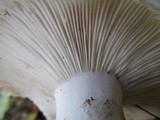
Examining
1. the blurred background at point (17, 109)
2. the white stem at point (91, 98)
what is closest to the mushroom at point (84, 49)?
the white stem at point (91, 98)

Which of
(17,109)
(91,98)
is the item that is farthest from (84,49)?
(17,109)

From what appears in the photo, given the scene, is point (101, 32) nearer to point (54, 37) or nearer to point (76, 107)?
point (54, 37)

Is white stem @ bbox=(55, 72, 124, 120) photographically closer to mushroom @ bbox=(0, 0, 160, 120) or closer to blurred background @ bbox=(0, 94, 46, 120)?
mushroom @ bbox=(0, 0, 160, 120)

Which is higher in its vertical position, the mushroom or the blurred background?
the blurred background

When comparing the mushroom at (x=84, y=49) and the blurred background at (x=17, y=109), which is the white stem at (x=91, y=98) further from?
the blurred background at (x=17, y=109)

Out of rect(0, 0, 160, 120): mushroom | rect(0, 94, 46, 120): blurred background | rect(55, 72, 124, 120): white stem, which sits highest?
rect(0, 94, 46, 120): blurred background

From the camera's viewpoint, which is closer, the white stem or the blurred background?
the white stem

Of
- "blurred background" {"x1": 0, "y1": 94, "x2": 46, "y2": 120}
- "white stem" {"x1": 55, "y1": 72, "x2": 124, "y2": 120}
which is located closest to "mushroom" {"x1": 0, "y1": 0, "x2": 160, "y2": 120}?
"white stem" {"x1": 55, "y1": 72, "x2": 124, "y2": 120}

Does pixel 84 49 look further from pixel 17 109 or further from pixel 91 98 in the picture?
pixel 17 109
